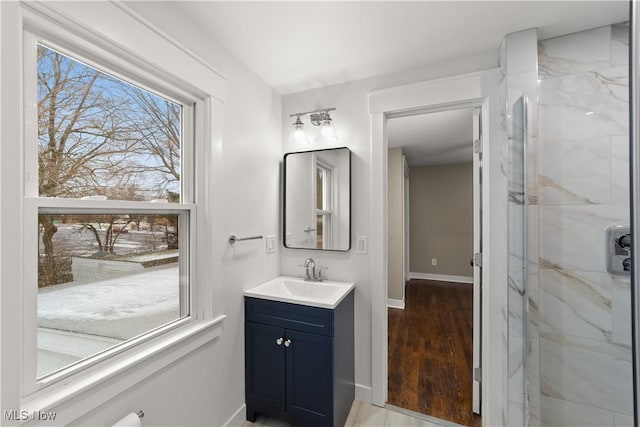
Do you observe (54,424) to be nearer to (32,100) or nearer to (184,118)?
(32,100)

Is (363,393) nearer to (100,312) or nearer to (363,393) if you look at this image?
(363,393)

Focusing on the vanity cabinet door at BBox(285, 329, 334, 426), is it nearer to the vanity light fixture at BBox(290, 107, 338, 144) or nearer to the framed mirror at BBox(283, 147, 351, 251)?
the framed mirror at BBox(283, 147, 351, 251)

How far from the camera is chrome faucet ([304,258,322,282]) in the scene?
→ 2.18 m

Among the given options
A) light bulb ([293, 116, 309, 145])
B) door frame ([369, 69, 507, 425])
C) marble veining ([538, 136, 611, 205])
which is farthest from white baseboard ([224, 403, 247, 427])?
marble veining ([538, 136, 611, 205])

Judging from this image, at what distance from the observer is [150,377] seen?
130 cm

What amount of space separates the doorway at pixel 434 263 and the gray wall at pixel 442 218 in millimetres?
17

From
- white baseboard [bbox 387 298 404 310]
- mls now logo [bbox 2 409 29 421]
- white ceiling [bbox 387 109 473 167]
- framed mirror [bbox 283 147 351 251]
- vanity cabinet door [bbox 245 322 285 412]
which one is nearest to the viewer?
mls now logo [bbox 2 409 29 421]

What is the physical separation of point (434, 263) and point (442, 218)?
2.94 feet

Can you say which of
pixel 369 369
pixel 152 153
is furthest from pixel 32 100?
pixel 369 369

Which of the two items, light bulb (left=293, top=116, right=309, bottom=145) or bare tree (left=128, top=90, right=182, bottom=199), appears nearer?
bare tree (left=128, top=90, right=182, bottom=199)

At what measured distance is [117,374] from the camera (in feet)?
3.74

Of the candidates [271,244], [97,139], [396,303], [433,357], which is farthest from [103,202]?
[396,303]

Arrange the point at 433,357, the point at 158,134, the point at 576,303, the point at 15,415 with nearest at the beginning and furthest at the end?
the point at 15,415 → the point at 158,134 → the point at 576,303 → the point at 433,357

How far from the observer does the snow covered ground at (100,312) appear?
1.03m
